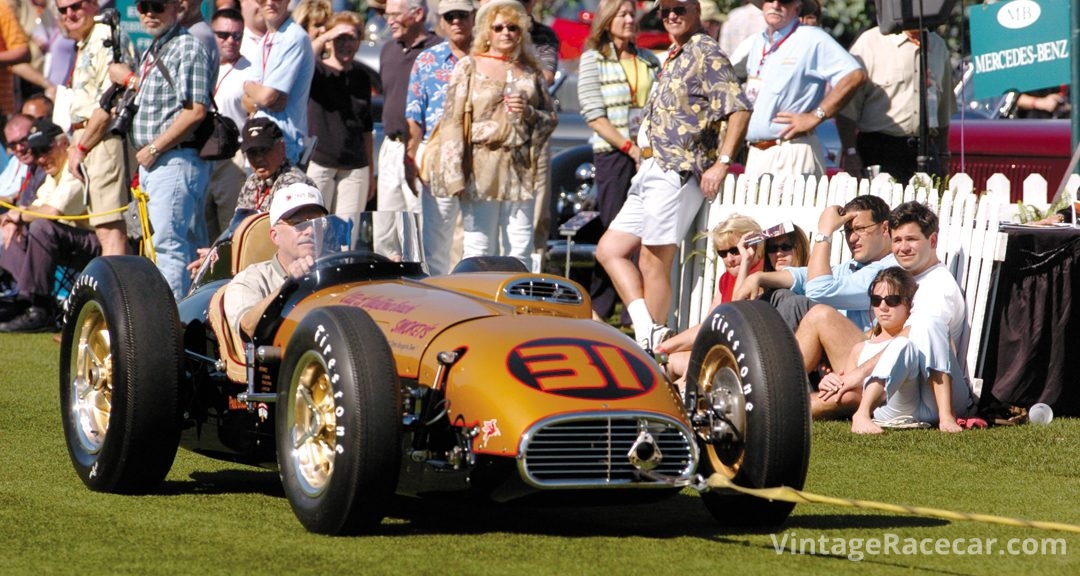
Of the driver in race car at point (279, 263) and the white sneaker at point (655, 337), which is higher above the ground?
the driver in race car at point (279, 263)

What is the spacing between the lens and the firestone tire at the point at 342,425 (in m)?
5.42

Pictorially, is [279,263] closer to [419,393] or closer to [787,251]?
[419,393]

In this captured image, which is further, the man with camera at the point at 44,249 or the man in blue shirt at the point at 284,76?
the man with camera at the point at 44,249

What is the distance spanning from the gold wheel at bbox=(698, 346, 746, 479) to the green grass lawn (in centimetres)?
27

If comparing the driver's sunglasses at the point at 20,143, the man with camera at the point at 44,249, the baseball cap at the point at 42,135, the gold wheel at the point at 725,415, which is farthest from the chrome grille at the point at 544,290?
the driver's sunglasses at the point at 20,143

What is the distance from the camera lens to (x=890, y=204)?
9883mm

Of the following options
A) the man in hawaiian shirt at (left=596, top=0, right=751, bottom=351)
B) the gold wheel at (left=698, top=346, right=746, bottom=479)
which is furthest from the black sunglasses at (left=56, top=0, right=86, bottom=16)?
the gold wheel at (left=698, top=346, right=746, bottom=479)

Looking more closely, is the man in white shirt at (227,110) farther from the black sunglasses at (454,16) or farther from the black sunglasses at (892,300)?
the black sunglasses at (892,300)

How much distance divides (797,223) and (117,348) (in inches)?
203

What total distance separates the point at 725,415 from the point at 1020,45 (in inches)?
260

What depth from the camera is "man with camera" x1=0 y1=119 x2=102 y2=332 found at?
1241cm

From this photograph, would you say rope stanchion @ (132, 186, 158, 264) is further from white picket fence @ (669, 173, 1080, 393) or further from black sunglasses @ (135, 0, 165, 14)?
white picket fence @ (669, 173, 1080, 393)

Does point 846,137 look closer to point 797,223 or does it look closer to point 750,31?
point 797,223

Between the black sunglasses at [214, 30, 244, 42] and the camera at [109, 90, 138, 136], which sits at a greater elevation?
the black sunglasses at [214, 30, 244, 42]
